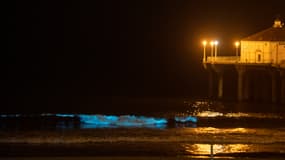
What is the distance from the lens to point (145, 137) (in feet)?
94.5

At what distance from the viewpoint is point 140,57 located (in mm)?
137750

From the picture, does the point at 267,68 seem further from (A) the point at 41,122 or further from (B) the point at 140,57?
(B) the point at 140,57

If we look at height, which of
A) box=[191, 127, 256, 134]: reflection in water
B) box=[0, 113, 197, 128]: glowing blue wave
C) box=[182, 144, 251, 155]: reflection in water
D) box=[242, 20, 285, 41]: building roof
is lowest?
box=[182, 144, 251, 155]: reflection in water

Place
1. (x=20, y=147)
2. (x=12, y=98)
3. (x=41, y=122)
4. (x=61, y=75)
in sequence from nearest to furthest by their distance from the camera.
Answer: (x=20, y=147) < (x=41, y=122) < (x=12, y=98) < (x=61, y=75)

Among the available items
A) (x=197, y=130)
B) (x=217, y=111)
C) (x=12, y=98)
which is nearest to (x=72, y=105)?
(x=12, y=98)

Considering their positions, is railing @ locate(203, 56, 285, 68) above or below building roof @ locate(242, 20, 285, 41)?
below

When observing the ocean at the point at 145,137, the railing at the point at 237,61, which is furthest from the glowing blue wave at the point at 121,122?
the railing at the point at 237,61

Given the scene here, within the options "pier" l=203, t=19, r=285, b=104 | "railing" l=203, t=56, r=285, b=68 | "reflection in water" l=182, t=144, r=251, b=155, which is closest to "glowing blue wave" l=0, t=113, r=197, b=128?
"reflection in water" l=182, t=144, r=251, b=155

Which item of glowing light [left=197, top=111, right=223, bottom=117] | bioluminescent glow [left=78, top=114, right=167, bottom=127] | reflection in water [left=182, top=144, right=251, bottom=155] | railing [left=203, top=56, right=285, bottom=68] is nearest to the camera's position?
reflection in water [left=182, top=144, right=251, bottom=155]

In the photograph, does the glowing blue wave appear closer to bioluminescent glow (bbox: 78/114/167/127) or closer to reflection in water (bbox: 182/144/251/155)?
bioluminescent glow (bbox: 78/114/167/127)

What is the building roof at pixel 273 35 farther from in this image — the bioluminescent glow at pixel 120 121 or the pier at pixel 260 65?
the bioluminescent glow at pixel 120 121

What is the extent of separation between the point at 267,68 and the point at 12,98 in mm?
20307

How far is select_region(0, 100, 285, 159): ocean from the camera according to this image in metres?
25.2

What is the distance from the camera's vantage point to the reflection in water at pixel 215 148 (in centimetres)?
2533
